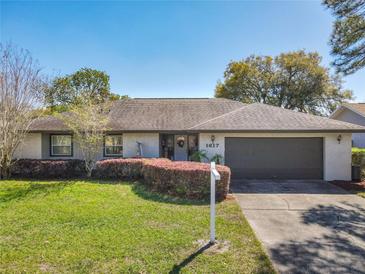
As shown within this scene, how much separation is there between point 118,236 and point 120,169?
21.5 feet

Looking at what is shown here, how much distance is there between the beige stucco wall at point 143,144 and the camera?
13797 millimetres

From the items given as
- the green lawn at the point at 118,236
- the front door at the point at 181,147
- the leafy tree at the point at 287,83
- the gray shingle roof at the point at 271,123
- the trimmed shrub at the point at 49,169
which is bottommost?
the green lawn at the point at 118,236

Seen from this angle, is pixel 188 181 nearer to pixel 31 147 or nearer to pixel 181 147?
pixel 181 147

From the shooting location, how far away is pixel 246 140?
12336 millimetres

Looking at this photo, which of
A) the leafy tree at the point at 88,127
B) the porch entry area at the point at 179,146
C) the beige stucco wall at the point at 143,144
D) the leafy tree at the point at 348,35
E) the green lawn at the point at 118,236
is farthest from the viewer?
the porch entry area at the point at 179,146

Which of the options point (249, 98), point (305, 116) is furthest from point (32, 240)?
point (249, 98)

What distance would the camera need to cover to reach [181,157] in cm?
1582

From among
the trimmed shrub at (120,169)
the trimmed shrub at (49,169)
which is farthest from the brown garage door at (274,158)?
the trimmed shrub at (49,169)

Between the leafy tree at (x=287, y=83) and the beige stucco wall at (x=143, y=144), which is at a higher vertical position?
the leafy tree at (x=287, y=83)

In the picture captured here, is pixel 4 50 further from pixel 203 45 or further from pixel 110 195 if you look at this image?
pixel 203 45

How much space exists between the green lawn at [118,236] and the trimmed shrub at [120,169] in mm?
2978

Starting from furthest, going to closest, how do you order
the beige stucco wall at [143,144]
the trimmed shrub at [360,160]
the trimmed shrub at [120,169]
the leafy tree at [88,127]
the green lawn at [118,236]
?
the beige stucco wall at [143,144], the trimmed shrub at [360,160], the leafy tree at [88,127], the trimmed shrub at [120,169], the green lawn at [118,236]

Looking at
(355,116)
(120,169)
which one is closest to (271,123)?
(120,169)

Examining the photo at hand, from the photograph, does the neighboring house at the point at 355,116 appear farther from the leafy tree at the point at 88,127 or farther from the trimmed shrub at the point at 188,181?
the leafy tree at the point at 88,127
